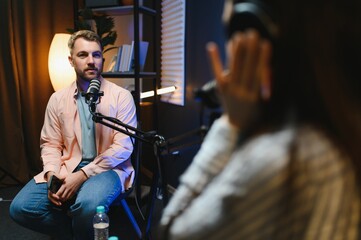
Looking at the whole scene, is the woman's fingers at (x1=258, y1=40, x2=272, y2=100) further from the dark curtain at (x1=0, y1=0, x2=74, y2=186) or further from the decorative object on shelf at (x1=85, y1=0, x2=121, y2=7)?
the dark curtain at (x1=0, y1=0, x2=74, y2=186)

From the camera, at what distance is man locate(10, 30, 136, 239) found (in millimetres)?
1675

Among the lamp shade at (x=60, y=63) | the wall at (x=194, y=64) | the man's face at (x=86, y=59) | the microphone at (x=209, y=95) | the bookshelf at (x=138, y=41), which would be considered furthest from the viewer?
the lamp shade at (x=60, y=63)

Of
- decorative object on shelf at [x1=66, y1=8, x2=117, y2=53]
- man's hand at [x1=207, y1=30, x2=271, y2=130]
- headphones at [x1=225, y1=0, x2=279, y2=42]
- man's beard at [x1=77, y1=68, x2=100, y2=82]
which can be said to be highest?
decorative object on shelf at [x1=66, y1=8, x2=117, y2=53]

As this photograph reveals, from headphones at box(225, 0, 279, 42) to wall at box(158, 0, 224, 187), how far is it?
1.45 m

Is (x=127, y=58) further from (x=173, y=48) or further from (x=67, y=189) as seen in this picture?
(x=67, y=189)

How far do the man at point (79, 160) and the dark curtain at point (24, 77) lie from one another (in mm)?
1441

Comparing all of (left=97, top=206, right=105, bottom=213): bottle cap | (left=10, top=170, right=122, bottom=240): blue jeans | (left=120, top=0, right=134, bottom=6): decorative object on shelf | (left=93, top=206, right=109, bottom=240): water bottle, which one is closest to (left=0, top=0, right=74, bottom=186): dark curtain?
(left=120, top=0, right=134, bottom=6): decorative object on shelf

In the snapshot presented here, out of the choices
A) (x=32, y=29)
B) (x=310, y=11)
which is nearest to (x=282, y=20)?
(x=310, y=11)

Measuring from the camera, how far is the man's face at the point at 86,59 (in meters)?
1.95

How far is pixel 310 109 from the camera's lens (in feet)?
1.42

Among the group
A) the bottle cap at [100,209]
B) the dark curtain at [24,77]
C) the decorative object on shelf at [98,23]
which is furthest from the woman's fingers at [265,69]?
the dark curtain at [24,77]

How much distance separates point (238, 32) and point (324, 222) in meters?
0.28

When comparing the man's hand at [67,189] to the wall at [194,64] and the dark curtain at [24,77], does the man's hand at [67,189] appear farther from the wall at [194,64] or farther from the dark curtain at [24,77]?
the dark curtain at [24,77]

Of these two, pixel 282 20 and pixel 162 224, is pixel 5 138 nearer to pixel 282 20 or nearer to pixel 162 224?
pixel 162 224
